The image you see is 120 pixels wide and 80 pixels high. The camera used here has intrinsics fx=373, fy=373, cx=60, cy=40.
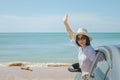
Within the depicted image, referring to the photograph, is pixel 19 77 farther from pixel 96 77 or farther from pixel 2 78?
pixel 96 77

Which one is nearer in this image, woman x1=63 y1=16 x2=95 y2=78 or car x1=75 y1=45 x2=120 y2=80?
car x1=75 y1=45 x2=120 y2=80

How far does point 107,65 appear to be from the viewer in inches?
162

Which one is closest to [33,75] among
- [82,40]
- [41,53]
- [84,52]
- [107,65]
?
[82,40]

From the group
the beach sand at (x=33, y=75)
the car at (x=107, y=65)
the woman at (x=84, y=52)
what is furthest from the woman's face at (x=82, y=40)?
the beach sand at (x=33, y=75)

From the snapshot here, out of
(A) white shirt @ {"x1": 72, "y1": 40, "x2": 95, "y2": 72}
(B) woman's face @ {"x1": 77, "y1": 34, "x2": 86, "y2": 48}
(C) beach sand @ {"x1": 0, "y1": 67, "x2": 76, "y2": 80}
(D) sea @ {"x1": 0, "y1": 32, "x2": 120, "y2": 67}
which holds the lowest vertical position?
(D) sea @ {"x1": 0, "y1": 32, "x2": 120, "y2": 67}

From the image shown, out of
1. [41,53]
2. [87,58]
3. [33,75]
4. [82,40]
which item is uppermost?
[82,40]

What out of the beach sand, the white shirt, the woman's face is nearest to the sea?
the white shirt

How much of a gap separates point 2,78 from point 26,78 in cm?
85

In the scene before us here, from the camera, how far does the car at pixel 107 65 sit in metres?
3.59

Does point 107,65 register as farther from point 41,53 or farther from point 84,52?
point 41,53

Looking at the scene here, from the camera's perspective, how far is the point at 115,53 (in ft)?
12.4

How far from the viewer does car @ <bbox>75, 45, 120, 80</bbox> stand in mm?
3590

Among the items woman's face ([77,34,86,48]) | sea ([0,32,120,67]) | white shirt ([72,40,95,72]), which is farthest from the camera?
sea ([0,32,120,67])

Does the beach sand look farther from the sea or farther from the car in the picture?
the car
